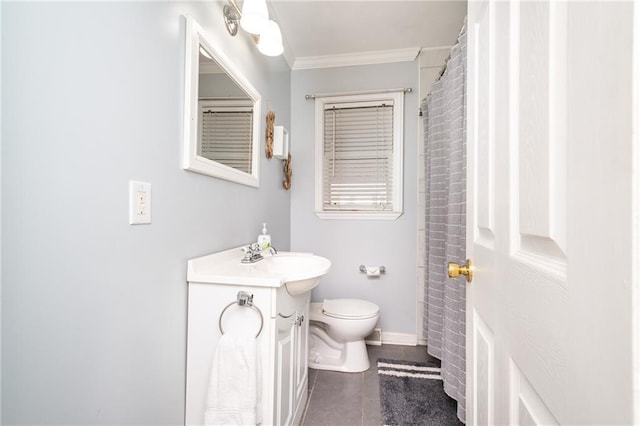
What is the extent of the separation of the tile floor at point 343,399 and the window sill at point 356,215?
1.11 m

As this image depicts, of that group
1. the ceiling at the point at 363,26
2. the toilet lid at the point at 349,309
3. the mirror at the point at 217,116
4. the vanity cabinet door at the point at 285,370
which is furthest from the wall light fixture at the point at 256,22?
the toilet lid at the point at 349,309

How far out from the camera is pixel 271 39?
1396 mm

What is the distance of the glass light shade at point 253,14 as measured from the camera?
3.95ft

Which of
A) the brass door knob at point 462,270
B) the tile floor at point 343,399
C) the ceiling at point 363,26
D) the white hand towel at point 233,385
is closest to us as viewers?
the brass door knob at point 462,270

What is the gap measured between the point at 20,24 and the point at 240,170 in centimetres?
99

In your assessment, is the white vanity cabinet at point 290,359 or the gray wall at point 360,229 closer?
the white vanity cabinet at point 290,359

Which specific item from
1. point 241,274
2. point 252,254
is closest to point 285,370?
point 241,274

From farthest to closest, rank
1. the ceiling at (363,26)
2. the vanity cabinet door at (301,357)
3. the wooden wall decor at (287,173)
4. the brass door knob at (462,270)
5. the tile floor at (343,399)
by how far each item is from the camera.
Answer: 1. the wooden wall decor at (287,173)
2. the ceiling at (363,26)
3. the tile floor at (343,399)
4. the vanity cabinet door at (301,357)
5. the brass door knob at (462,270)

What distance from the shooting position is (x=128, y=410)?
32.7 inches

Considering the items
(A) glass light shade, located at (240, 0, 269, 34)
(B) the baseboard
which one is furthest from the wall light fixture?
(B) the baseboard

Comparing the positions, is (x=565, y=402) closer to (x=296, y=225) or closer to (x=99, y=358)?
(x=99, y=358)

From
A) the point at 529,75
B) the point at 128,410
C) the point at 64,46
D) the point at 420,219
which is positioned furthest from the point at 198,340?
the point at 420,219

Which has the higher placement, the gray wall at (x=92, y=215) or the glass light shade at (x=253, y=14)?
the glass light shade at (x=253, y=14)

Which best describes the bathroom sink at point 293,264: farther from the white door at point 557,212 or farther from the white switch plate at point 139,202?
the white door at point 557,212
